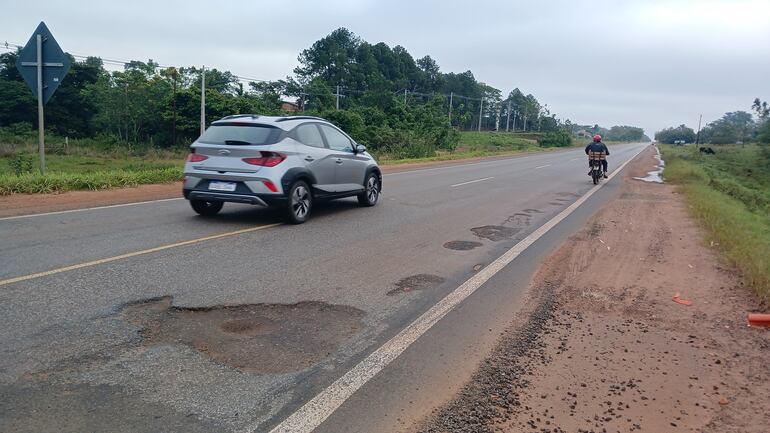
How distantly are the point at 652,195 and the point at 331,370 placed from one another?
50.0 feet

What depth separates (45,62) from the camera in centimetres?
1210

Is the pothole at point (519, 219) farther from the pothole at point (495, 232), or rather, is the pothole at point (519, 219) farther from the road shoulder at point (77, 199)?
the road shoulder at point (77, 199)

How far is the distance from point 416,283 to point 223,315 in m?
2.19

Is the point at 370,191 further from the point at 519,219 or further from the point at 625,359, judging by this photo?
the point at 625,359

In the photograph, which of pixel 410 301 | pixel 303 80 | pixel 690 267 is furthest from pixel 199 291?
pixel 303 80

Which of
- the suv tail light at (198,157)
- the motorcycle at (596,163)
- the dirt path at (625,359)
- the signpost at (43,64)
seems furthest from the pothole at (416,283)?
the motorcycle at (596,163)

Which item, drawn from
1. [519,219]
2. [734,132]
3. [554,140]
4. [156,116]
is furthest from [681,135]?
[519,219]

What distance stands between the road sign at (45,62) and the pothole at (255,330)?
30.5ft

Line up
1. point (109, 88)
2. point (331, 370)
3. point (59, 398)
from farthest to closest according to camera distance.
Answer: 1. point (109, 88)
2. point (331, 370)
3. point (59, 398)

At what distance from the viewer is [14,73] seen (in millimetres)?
53875

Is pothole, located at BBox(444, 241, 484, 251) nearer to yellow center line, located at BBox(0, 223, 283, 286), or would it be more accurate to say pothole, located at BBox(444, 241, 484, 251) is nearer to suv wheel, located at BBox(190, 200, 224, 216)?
yellow center line, located at BBox(0, 223, 283, 286)

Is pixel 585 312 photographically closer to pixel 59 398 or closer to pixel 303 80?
pixel 59 398

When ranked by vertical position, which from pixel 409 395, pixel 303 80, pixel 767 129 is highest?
pixel 303 80

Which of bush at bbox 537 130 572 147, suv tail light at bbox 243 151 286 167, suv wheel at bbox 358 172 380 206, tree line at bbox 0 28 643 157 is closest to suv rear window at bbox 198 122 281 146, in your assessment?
suv tail light at bbox 243 151 286 167
